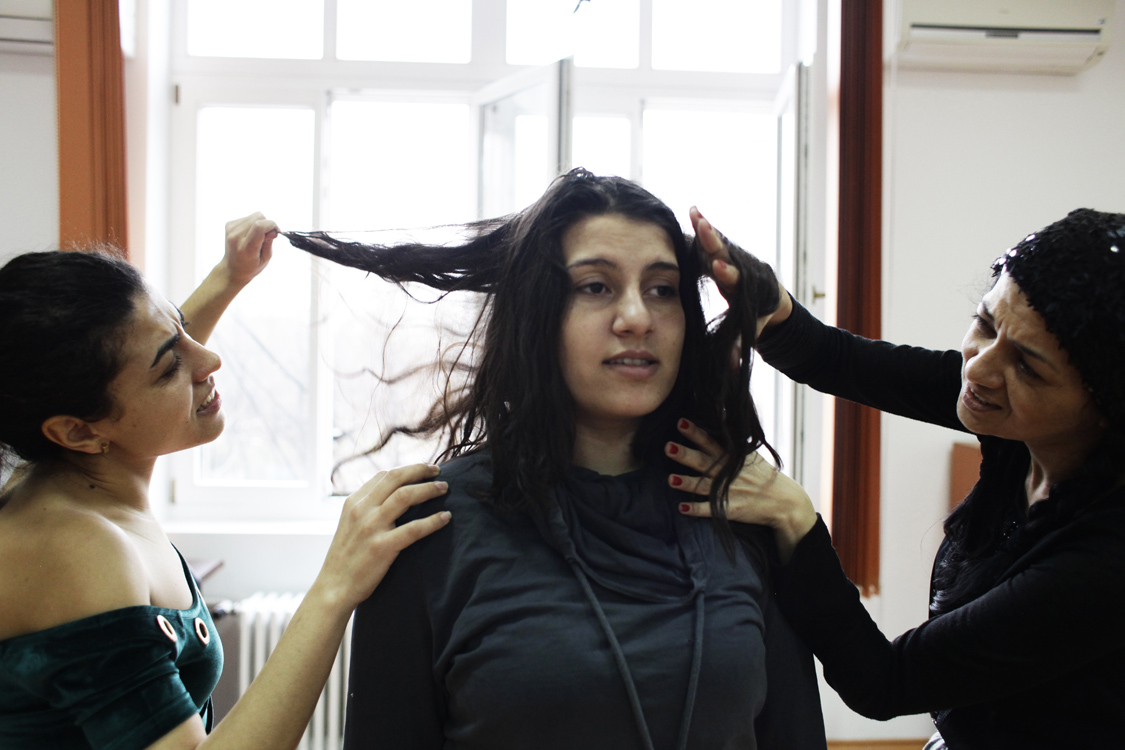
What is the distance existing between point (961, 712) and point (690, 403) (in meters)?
0.65

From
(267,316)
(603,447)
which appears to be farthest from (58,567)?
(267,316)

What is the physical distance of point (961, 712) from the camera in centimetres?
110

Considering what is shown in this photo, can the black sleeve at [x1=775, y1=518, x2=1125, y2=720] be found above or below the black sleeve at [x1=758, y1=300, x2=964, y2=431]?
below

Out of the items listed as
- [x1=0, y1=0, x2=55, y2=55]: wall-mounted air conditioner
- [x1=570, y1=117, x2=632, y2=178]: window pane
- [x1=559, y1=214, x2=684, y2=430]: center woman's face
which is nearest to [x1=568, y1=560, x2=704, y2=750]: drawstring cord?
[x1=559, y1=214, x2=684, y2=430]: center woman's face

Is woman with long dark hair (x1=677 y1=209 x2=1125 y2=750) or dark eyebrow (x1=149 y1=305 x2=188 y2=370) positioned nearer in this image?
woman with long dark hair (x1=677 y1=209 x2=1125 y2=750)

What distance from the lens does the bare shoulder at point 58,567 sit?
0.90m

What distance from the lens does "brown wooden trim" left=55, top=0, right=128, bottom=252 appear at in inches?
100

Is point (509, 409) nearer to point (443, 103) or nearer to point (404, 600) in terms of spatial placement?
point (404, 600)

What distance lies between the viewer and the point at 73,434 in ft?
3.29

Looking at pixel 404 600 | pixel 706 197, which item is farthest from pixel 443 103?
pixel 404 600

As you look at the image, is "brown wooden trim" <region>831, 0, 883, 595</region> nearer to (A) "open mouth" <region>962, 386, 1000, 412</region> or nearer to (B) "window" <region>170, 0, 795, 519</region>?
(B) "window" <region>170, 0, 795, 519</region>

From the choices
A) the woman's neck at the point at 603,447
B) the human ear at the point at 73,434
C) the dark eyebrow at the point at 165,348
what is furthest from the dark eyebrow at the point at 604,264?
the human ear at the point at 73,434

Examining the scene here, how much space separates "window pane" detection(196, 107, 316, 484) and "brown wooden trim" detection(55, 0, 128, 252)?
408 millimetres

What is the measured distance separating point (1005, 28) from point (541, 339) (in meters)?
2.73
